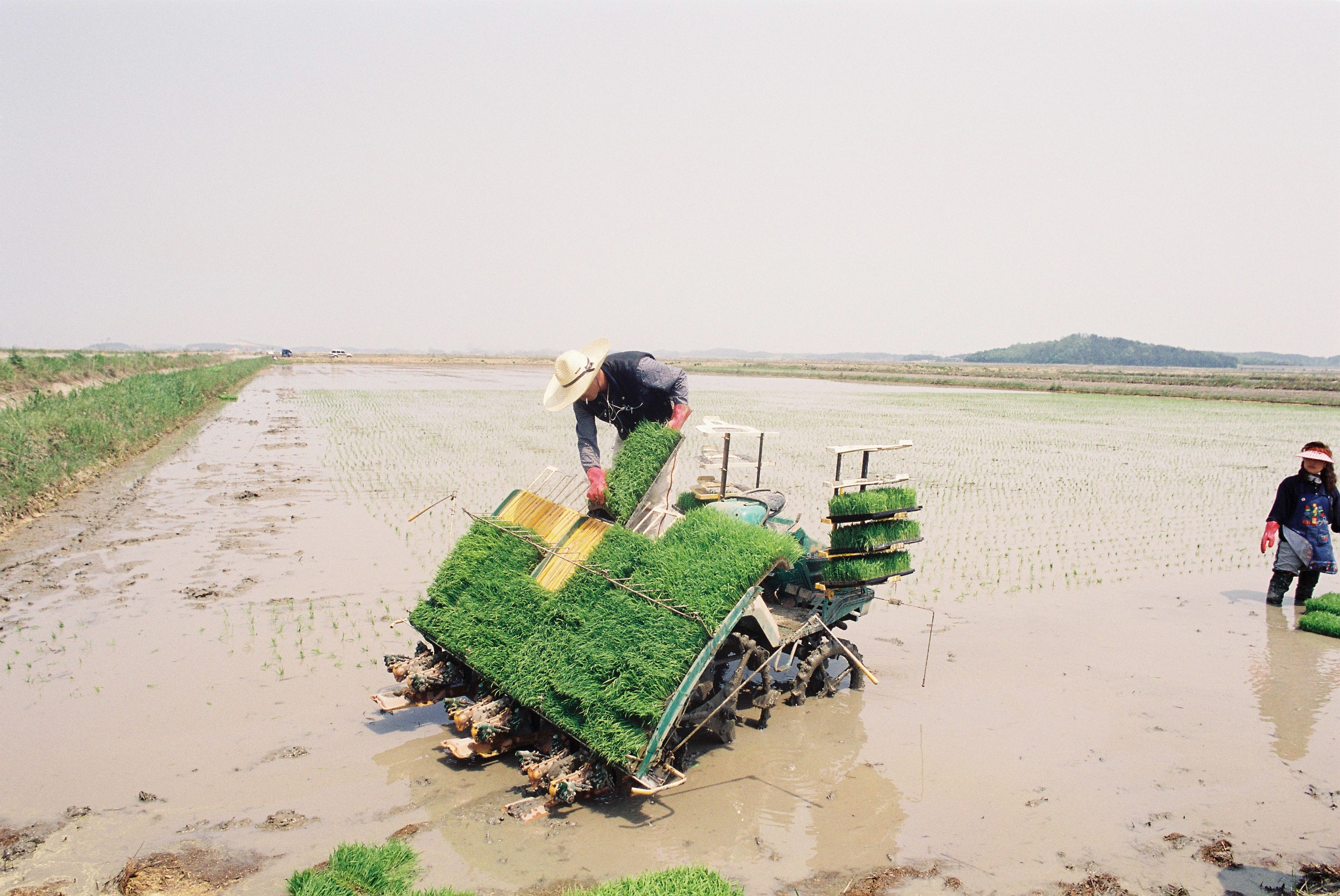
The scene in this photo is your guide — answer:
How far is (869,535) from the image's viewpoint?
5.36m

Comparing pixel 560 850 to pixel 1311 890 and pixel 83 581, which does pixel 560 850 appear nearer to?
pixel 1311 890

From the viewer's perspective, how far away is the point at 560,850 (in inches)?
148

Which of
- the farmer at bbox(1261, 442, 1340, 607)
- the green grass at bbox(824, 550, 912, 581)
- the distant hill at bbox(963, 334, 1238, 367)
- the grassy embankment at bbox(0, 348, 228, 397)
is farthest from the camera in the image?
the distant hill at bbox(963, 334, 1238, 367)

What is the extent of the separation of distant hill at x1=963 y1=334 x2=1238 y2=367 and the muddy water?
169 m

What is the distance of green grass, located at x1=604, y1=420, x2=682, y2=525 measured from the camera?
15.9ft

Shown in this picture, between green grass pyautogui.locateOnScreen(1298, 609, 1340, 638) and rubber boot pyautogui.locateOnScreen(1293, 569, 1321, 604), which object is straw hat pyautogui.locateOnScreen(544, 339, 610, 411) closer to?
green grass pyautogui.locateOnScreen(1298, 609, 1340, 638)

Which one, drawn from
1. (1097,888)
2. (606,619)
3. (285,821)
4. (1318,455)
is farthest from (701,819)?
(1318,455)

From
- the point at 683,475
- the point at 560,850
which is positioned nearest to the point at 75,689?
the point at 560,850

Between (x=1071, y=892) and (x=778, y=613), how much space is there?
8.02 feet

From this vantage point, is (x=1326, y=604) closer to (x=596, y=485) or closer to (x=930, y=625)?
(x=930, y=625)

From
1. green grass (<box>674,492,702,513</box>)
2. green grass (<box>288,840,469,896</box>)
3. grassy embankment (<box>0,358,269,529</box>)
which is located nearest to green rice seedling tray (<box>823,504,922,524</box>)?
green grass (<box>674,492,702,513</box>)

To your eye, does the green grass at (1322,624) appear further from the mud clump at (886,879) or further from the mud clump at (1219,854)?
the mud clump at (886,879)

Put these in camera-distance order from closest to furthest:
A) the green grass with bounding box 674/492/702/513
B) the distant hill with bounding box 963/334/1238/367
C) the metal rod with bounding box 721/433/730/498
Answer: the metal rod with bounding box 721/433/730/498 < the green grass with bounding box 674/492/702/513 < the distant hill with bounding box 963/334/1238/367

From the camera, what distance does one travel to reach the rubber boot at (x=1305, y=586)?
7883 millimetres
